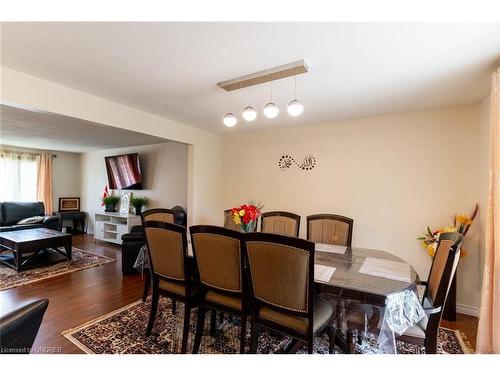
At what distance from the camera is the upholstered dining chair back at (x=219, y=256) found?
1.66m

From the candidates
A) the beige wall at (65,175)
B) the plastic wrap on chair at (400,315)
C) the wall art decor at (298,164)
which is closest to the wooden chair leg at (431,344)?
the plastic wrap on chair at (400,315)

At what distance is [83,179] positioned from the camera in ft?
22.8

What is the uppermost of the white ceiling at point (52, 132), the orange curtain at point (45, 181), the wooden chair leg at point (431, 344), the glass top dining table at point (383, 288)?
the white ceiling at point (52, 132)

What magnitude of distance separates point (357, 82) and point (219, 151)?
9.18 feet

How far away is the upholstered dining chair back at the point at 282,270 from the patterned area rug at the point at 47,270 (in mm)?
3530

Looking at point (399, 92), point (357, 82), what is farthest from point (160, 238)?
point (399, 92)

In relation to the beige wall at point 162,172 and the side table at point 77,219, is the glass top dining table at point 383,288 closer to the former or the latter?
the beige wall at point 162,172

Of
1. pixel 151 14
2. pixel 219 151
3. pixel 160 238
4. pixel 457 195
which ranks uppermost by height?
pixel 151 14

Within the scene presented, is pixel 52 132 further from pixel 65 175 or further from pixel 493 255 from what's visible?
pixel 493 255

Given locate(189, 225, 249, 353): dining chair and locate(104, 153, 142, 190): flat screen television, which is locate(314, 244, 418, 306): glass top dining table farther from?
locate(104, 153, 142, 190): flat screen television

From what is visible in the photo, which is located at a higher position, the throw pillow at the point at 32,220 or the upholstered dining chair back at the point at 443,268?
the upholstered dining chair back at the point at 443,268

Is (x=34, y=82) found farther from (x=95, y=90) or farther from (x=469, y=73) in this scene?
(x=469, y=73)

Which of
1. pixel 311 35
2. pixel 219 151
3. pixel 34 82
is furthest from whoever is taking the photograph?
pixel 219 151

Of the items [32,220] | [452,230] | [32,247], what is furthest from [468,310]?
[32,220]
